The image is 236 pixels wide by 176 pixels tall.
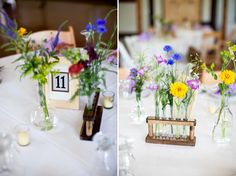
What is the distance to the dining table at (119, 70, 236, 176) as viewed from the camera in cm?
77

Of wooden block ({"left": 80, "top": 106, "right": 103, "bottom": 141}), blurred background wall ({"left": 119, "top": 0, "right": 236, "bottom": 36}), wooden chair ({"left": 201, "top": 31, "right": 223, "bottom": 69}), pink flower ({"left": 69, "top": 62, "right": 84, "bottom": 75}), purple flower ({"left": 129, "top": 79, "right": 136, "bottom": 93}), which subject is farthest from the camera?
blurred background wall ({"left": 119, "top": 0, "right": 236, "bottom": 36})

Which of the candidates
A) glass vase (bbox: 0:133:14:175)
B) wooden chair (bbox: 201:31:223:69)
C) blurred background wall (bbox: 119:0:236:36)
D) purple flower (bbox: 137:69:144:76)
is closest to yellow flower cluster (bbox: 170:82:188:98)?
purple flower (bbox: 137:69:144:76)

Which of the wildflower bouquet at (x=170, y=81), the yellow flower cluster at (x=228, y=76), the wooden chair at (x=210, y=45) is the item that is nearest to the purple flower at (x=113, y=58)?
the wildflower bouquet at (x=170, y=81)

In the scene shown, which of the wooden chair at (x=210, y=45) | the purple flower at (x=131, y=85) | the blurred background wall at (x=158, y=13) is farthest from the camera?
the blurred background wall at (x=158, y=13)

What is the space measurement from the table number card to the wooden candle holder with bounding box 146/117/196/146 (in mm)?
170

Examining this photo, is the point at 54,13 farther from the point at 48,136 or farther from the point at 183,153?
the point at 183,153

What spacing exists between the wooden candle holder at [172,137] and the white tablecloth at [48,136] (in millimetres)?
86

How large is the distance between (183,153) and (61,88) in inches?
11.6

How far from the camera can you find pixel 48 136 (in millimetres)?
802

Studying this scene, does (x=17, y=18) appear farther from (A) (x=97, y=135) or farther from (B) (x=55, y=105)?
(A) (x=97, y=135)

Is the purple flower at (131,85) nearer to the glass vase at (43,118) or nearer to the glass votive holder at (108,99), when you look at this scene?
the glass votive holder at (108,99)

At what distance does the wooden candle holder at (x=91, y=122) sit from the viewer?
75 cm

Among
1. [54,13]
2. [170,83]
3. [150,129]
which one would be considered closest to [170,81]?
[170,83]

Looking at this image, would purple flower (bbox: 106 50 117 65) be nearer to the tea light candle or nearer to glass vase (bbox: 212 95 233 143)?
the tea light candle
